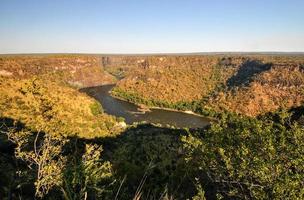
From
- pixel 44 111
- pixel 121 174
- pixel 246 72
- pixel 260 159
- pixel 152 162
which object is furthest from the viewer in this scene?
pixel 246 72

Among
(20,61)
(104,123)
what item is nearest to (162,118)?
(104,123)

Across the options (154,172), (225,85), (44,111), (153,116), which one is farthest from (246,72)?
(44,111)

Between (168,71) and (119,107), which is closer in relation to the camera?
Result: (119,107)

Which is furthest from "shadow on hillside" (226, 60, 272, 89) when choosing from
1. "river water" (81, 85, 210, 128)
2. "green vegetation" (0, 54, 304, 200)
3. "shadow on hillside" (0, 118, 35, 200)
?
"shadow on hillside" (0, 118, 35, 200)

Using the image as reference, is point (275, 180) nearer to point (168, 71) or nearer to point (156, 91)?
point (156, 91)

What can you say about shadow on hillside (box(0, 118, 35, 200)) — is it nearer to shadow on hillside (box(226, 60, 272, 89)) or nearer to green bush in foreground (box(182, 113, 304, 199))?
green bush in foreground (box(182, 113, 304, 199))

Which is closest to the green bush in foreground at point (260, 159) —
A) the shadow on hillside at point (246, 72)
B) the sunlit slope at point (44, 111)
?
the sunlit slope at point (44, 111)

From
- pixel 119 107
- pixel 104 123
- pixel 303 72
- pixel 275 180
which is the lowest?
pixel 119 107

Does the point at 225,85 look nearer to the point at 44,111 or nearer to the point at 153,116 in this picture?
the point at 153,116
